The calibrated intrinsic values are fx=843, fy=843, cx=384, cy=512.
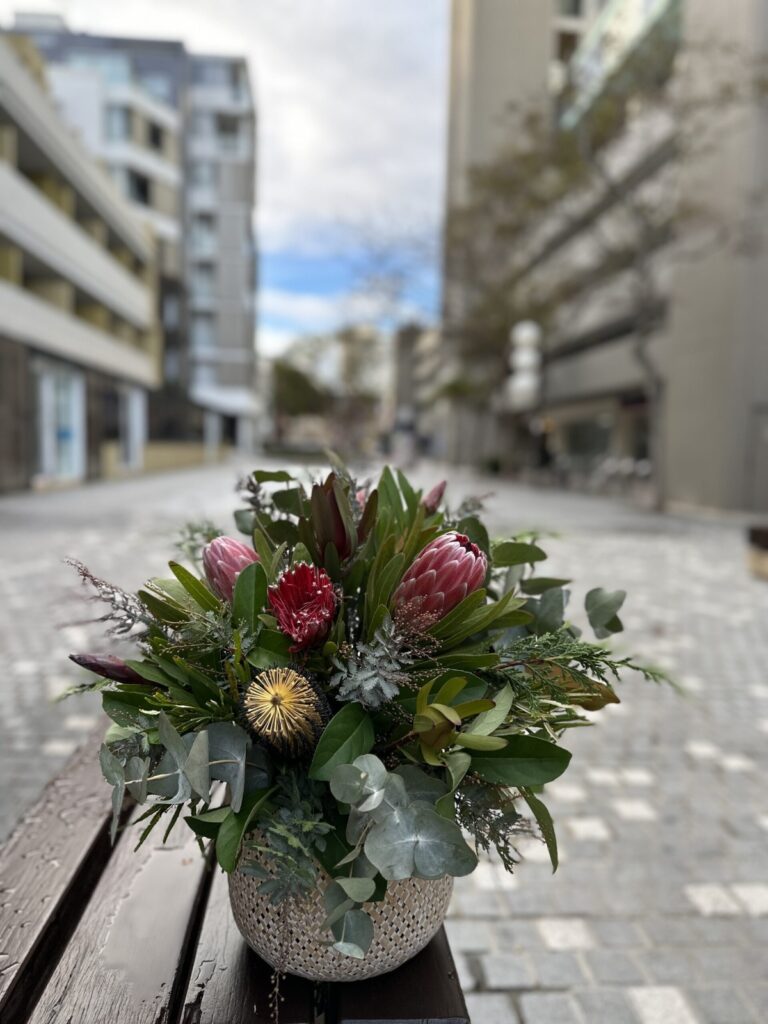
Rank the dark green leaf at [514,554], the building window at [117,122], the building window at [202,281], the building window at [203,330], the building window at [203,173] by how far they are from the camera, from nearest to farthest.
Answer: the dark green leaf at [514,554] < the building window at [117,122] < the building window at [203,173] < the building window at [202,281] < the building window at [203,330]

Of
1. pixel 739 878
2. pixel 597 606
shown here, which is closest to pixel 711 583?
pixel 739 878

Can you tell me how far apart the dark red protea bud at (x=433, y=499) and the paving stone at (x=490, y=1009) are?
4.79 feet

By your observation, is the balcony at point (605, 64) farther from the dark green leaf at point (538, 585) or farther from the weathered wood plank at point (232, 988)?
the weathered wood plank at point (232, 988)

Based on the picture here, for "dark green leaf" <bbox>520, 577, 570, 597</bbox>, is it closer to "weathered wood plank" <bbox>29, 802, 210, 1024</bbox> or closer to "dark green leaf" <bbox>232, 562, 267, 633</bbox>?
"dark green leaf" <bbox>232, 562, 267, 633</bbox>

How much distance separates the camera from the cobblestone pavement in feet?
7.22

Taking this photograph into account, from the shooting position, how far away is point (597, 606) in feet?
4.02

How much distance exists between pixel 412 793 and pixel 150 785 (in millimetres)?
274

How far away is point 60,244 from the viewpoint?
22.0 meters

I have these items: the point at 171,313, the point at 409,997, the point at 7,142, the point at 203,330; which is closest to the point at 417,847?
the point at 409,997

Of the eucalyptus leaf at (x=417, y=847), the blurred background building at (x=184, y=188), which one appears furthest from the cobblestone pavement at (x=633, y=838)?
the blurred background building at (x=184, y=188)

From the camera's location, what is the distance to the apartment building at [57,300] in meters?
18.5

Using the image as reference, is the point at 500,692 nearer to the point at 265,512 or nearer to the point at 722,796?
the point at 265,512

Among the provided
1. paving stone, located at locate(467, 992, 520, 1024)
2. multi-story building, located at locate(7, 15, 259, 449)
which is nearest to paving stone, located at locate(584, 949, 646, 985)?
paving stone, located at locate(467, 992, 520, 1024)

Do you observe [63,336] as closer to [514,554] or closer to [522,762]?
[514,554]
